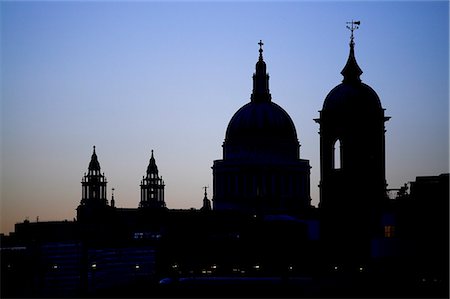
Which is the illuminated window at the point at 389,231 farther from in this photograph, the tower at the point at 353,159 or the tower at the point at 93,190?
the tower at the point at 93,190

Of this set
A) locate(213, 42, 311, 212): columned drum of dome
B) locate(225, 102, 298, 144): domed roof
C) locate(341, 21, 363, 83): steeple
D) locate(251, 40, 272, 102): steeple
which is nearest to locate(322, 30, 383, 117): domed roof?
locate(341, 21, 363, 83): steeple

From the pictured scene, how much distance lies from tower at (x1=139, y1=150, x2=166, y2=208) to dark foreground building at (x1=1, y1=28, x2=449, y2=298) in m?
21.3

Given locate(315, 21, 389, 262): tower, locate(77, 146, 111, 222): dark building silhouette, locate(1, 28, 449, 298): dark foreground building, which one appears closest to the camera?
locate(1, 28, 449, 298): dark foreground building

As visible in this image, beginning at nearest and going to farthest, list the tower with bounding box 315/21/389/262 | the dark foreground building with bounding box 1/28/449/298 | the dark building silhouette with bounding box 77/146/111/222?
the dark foreground building with bounding box 1/28/449/298
the tower with bounding box 315/21/389/262
the dark building silhouette with bounding box 77/146/111/222

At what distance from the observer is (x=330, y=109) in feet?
351

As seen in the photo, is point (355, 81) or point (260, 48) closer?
point (355, 81)

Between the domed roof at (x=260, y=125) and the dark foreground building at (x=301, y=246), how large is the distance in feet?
58.7

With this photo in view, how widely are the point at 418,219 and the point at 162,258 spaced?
32.9 meters

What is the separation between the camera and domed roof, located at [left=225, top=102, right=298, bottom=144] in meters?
165

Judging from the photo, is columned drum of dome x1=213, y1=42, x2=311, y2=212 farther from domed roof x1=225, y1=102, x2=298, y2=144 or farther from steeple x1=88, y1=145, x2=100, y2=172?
steeple x1=88, y1=145, x2=100, y2=172

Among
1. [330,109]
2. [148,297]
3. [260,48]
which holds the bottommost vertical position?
[148,297]

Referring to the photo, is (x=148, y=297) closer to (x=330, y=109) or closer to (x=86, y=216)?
(x=330, y=109)

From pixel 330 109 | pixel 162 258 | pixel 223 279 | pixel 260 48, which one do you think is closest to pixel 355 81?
pixel 330 109

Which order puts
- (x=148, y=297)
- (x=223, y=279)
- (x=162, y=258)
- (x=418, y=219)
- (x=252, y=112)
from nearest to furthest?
1. (x=148, y=297)
2. (x=223, y=279)
3. (x=418, y=219)
4. (x=162, y=258)
5. (x=252, y=112)
